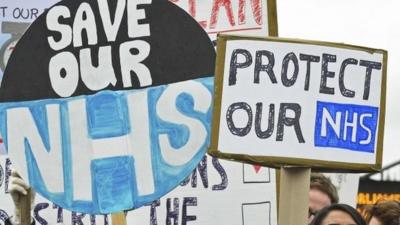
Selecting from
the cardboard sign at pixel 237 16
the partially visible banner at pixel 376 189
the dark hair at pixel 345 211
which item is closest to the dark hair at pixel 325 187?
the cardboard sign at pixel 237 16

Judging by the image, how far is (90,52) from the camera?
12.8 feet

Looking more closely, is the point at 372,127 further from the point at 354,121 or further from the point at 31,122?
the point at 31,122

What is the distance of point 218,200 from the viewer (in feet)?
14.4

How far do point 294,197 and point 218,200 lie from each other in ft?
3.69

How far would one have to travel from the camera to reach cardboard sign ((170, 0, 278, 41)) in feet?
14.4

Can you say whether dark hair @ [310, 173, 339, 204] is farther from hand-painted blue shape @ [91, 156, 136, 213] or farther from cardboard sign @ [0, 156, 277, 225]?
hand-painted blue shape @ [91, 156, 136, 213]

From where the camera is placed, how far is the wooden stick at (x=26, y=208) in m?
3.98

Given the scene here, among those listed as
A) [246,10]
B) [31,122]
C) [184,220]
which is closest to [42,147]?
[31,122]

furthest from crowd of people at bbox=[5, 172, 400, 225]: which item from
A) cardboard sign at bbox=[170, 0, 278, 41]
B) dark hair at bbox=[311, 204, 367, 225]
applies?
cardboard sign at bbox=[170, 0, 278, 41]

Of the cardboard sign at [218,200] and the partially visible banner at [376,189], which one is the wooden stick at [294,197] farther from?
the partially visible banner at [376,189]

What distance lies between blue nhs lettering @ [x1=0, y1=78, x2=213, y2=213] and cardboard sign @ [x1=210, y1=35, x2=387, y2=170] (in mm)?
489

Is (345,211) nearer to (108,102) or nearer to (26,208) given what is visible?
(108,102)

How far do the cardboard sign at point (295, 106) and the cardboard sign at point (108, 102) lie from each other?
1.62 feet

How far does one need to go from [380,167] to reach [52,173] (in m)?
1.10
